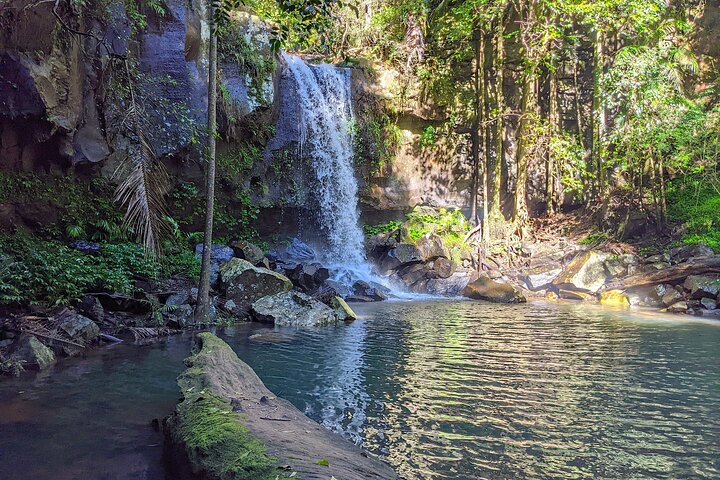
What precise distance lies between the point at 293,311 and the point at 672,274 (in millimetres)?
10108

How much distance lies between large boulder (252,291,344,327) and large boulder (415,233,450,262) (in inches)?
Answer: 264

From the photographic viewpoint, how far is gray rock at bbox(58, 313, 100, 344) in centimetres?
755

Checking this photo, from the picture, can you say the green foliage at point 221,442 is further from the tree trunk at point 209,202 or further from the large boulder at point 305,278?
the large boulder at point 305,278

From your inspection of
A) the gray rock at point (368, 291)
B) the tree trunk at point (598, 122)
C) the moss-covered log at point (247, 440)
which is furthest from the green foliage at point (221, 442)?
the tree trunk at point (598, 122)

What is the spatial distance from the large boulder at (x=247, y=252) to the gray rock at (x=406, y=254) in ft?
15.7

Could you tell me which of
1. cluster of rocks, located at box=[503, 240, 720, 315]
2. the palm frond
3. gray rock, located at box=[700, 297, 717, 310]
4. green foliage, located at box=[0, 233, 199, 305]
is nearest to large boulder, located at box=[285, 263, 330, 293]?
green foliage, located at box=[0, 233, 199, 305]

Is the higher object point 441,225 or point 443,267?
point 441,225

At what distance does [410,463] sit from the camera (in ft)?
11.6

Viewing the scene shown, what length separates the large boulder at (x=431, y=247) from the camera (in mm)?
16891

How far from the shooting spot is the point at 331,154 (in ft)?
58.6

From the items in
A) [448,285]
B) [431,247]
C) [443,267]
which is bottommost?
[448,285]

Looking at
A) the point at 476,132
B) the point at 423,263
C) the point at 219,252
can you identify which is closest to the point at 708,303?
the point at 423,263

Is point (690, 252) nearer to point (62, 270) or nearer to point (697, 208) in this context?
point (697, 208)

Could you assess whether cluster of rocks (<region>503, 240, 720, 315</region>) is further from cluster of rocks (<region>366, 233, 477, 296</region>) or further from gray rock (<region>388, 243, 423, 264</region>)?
gray rock (<region>388, 243, 423, 264</region>)
